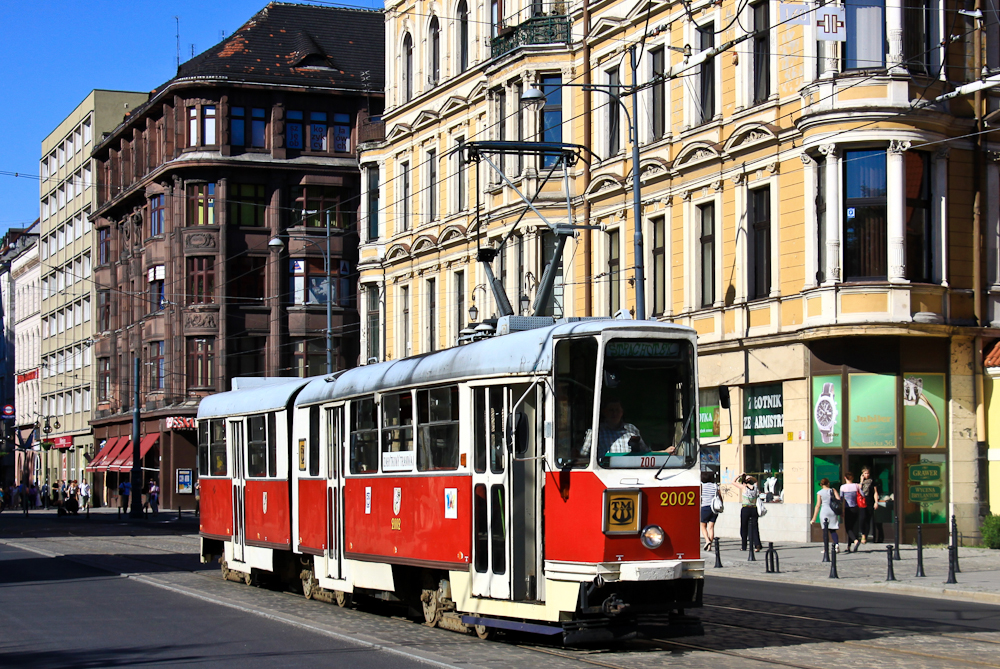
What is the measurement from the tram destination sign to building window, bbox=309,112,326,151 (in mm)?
38482

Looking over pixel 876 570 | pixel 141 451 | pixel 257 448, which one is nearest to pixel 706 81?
pixel 876 570

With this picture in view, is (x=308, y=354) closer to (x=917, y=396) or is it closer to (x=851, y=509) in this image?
(x=917, y=396)

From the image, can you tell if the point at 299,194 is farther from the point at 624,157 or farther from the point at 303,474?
the point at 303,474

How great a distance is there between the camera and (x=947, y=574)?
885 inches

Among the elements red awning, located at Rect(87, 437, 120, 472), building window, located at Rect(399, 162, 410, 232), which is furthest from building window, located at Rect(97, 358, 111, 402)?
building window, located at Rect(399, 162, 410, 232)

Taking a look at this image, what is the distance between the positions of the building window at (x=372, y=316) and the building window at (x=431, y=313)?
5.10m

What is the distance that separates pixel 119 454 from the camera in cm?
7131

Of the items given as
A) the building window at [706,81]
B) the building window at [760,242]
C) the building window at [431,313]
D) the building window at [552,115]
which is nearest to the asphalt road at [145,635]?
Answer: the building window at [760,242]

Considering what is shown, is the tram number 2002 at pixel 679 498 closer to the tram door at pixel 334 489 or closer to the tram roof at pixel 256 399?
the tram door at pixel 334 489

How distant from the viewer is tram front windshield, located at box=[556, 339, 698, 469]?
42.3ft

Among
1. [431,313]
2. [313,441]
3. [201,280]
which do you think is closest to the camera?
[313,441]

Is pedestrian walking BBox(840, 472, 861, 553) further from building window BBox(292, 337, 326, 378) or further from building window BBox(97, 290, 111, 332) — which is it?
building window BBox(97, 290, 111, 332)

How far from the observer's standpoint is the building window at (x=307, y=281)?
65.8 meters

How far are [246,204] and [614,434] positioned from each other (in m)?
55.2
